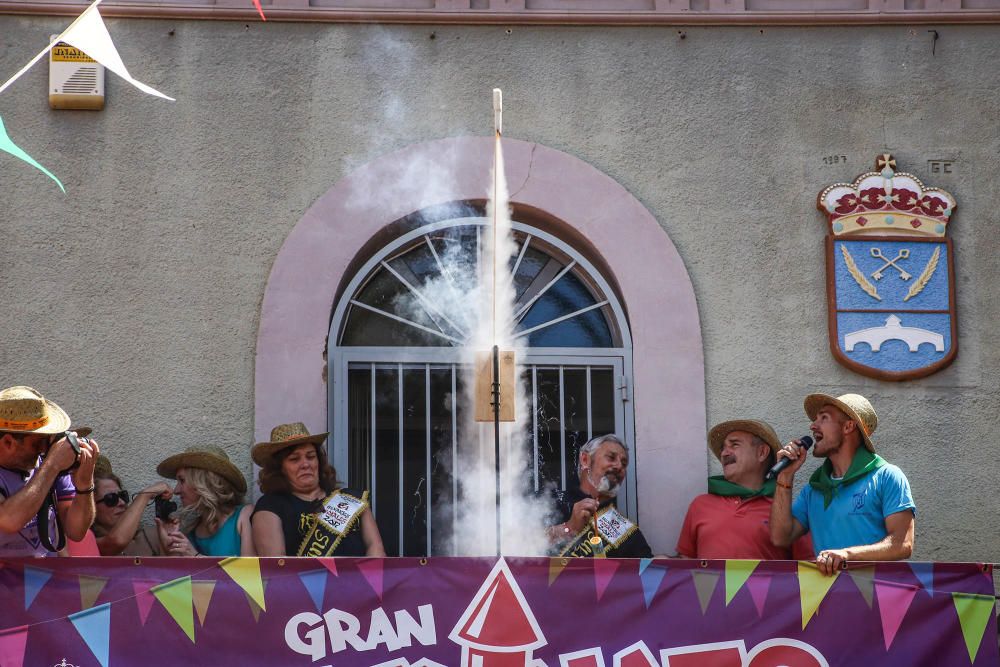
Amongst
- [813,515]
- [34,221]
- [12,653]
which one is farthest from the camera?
[34,221]

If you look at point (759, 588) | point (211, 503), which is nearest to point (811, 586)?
point (759, 588)

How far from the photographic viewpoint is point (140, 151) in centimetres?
823

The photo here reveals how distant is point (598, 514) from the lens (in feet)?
25.2

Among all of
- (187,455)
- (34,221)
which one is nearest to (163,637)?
(187,455)

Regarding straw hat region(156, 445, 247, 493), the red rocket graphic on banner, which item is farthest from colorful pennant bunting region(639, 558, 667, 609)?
straw hat region(156, 445, 247, 493)

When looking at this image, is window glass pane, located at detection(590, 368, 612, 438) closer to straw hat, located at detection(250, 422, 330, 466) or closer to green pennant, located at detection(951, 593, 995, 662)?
straw hat, located at detection(250, 422, 330, 466)

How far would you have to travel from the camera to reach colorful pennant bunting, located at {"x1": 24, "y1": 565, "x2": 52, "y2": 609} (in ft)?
20.7

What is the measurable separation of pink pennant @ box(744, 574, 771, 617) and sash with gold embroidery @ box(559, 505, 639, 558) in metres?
1.13

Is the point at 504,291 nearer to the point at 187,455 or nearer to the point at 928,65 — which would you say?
the point at 187,455

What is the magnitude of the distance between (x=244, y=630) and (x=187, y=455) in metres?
1.42

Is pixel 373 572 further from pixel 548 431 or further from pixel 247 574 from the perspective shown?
pixel 548 431

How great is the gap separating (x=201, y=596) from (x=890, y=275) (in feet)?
13.1

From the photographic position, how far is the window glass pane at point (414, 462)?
8.04 m

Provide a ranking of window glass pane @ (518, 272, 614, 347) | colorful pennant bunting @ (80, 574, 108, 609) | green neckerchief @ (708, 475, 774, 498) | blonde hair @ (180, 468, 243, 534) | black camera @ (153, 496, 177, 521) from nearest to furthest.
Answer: colorful pennant bunting @ (80, 574, 108, 609) < black camera @ (153, 496, 177, 521) < blonde hair @ (180, 468, 243, 534) < green neckerchief @ (708, 475, 774, 498) < window glass pane @ (518, 272, 614, 347)
